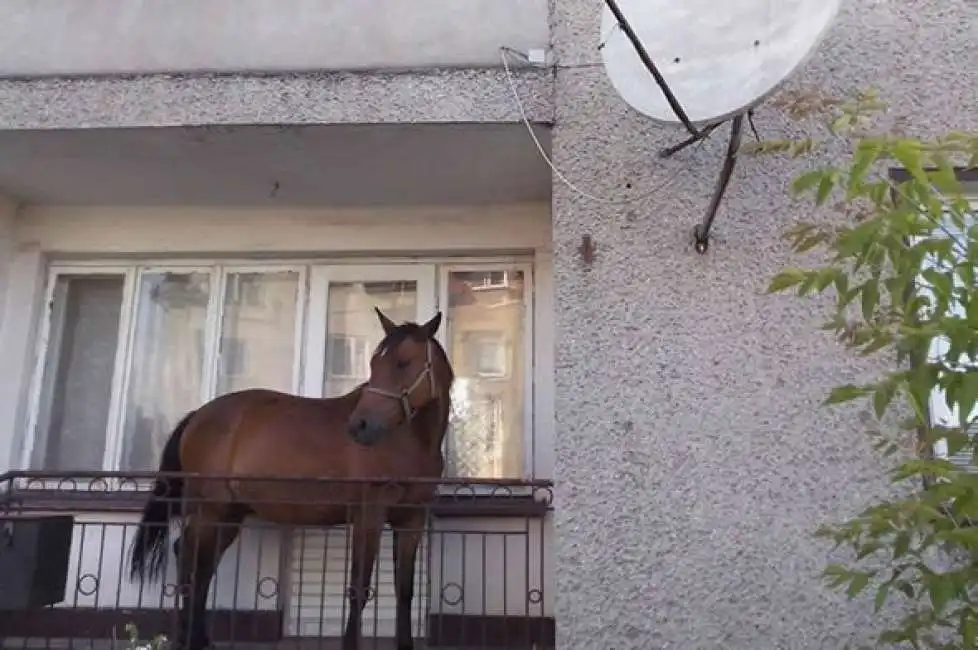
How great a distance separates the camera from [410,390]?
4828mm

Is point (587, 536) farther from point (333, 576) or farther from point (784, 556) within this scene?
point (333, 576)

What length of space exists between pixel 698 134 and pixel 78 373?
15.4ft

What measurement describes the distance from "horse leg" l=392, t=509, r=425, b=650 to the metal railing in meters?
0.05

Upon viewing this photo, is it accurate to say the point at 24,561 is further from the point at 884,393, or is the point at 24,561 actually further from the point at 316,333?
the point at 884,393

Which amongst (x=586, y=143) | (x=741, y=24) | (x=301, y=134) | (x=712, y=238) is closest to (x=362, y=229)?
(x=301, y=134)

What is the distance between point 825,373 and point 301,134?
9.92 feet

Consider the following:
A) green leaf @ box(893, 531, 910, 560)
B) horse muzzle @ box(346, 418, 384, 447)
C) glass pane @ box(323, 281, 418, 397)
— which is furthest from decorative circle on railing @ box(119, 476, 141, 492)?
green leaf @ box(893, 531, 910, 560)

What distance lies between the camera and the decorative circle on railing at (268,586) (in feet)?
17.6

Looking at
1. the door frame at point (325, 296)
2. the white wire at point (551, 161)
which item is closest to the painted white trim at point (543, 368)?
the door frame at point (325, 296)

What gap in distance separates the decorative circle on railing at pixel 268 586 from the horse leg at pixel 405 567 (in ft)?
3.14

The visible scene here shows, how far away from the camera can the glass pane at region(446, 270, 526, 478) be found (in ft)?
19.1

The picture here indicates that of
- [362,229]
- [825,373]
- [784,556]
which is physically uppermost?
[362,229]

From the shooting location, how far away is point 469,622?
210 inches

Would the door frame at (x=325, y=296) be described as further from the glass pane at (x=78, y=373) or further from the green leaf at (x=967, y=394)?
the green leaf at (x=967, y=394)
